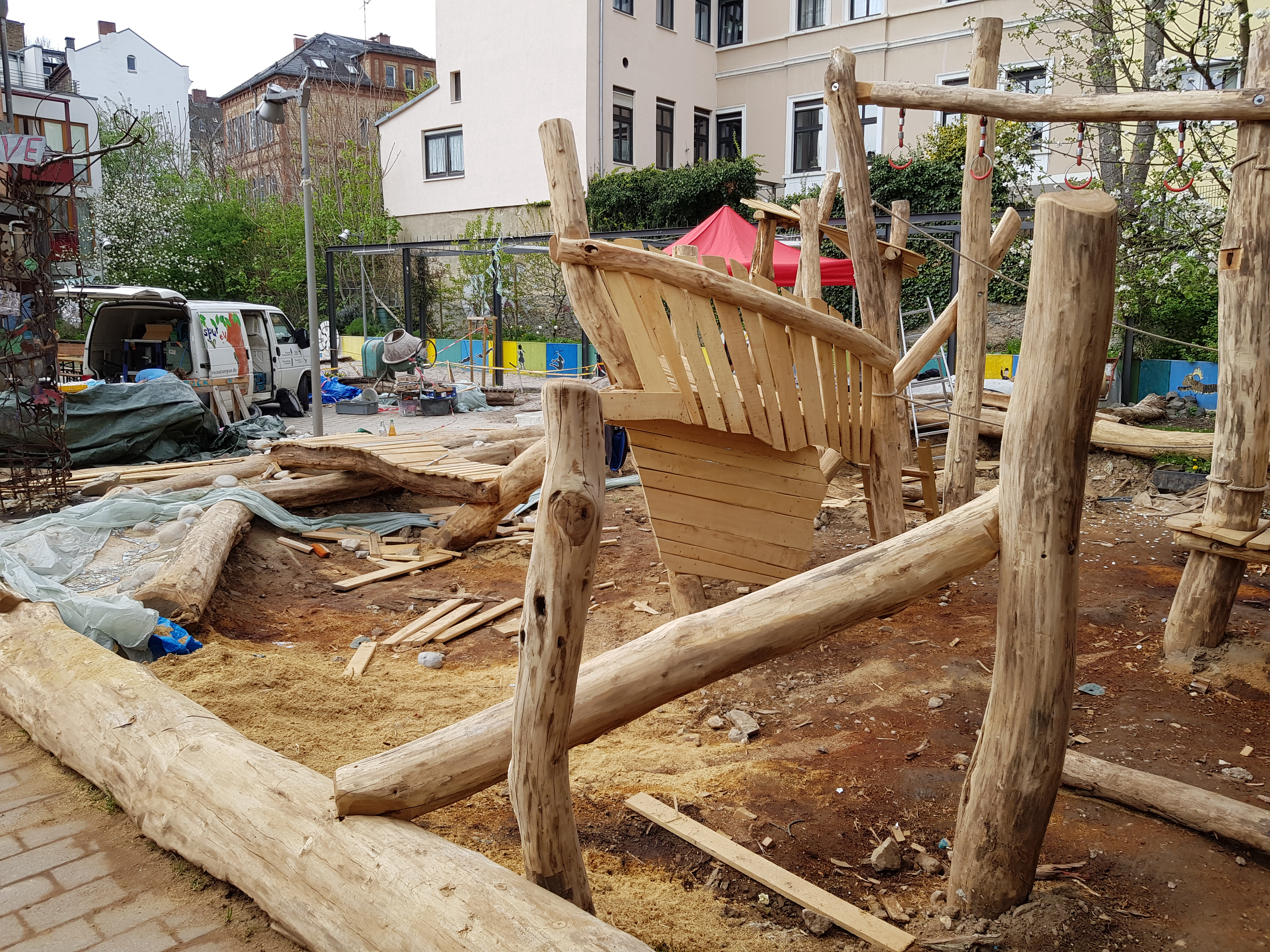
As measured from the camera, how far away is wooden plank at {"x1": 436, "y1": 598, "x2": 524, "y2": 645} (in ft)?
19.7

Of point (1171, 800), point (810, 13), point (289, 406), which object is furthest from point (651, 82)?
point (1171, 800)

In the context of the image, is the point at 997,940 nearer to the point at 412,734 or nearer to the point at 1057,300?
the point at 1057,300

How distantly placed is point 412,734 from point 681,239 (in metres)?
12.1

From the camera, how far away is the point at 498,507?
26.2 ft

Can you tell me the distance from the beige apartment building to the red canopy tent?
10442 millimetres

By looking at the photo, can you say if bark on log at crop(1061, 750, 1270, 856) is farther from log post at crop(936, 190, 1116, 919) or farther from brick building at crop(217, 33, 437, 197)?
brick building at crop(217, 33, 437, 197)

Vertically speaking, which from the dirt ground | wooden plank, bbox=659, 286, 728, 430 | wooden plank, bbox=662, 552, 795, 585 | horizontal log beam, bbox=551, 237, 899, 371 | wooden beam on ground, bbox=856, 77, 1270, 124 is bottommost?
the dirt ground

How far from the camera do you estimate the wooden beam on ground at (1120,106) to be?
4277 mm

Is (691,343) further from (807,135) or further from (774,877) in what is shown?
(807,135)

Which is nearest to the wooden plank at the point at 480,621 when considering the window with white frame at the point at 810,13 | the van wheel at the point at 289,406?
the van wheel at the point at 289,406

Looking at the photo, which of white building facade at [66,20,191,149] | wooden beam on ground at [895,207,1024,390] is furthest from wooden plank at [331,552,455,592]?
white building facade at [66,20,191,149]

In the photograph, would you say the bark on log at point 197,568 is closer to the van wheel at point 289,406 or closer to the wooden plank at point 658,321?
the wooden plank at point 658,321

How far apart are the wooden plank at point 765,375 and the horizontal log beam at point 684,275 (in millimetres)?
72

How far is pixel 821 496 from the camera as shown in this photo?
17.6 feet
